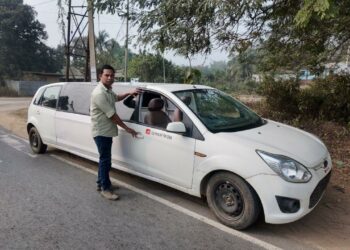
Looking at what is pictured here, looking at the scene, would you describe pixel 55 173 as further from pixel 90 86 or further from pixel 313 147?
pixel 313 147

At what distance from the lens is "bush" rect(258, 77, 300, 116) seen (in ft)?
33.5

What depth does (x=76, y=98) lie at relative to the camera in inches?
242

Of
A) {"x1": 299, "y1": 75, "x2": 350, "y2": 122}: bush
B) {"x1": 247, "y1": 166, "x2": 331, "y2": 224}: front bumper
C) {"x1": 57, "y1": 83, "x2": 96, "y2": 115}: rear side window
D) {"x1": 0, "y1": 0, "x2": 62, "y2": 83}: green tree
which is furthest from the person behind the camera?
{"x1": 0, "y1": 0, "x2": 62, "y2": 83}: green tree

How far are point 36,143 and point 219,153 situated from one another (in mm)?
4718

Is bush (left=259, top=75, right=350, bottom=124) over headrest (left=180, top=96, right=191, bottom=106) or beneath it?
beneath

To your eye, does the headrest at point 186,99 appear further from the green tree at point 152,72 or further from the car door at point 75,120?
the green tree at point 152,72

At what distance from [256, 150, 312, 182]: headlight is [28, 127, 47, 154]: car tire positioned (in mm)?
5009

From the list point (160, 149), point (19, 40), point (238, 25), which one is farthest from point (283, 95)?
point (19, 40)

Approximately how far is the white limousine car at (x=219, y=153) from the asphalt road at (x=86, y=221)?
380mm

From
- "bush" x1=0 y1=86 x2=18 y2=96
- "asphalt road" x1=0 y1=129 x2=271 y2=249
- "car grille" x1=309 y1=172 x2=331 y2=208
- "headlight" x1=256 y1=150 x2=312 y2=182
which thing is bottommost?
"bush" x1=0 y1=86 x2=18 y2=96

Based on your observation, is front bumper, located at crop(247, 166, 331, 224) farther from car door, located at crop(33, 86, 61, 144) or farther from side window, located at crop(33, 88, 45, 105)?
side window, located at crop(33, 88, 45, 105)

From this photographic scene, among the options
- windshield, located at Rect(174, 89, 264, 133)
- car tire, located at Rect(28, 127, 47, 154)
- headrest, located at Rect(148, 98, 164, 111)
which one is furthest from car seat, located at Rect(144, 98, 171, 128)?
car tire, located at Rect(28, 127, 47, 154)

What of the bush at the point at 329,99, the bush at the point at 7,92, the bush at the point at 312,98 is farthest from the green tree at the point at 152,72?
the bush at the point at 329,99

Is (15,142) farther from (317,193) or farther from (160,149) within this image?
(317,193)
